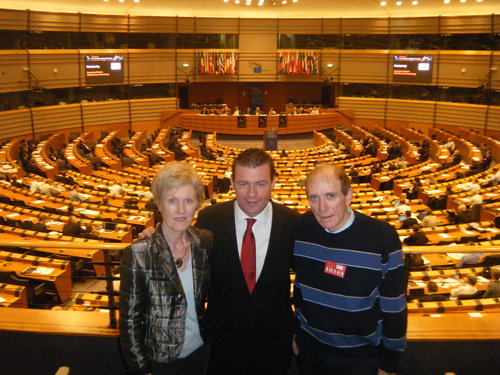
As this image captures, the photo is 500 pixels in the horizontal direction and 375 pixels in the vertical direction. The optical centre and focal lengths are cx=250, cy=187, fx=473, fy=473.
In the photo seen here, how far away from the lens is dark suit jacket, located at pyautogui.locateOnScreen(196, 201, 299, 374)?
10.4 ft

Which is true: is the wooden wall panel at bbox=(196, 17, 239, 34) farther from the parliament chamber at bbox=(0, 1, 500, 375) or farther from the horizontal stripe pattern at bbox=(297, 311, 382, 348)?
the horizontal stripe pattern at bbox=(297, 311, 382, 348)

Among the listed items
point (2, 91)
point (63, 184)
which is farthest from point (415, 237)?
point (2, 91)

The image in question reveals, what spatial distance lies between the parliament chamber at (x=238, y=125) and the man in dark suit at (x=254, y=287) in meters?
4.26

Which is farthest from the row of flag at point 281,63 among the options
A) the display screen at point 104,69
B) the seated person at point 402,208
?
the seated person at point 402,208

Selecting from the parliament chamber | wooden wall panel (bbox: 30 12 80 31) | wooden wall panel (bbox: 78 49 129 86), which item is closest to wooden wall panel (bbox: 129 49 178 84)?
the parliament chamber

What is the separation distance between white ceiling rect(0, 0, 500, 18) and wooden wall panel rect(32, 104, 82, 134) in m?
5.68

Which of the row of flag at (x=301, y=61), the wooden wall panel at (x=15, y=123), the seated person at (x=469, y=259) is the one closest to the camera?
the seated person at (x=469, y=259)

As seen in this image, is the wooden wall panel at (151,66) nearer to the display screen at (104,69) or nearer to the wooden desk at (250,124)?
the display screen at (104,69)

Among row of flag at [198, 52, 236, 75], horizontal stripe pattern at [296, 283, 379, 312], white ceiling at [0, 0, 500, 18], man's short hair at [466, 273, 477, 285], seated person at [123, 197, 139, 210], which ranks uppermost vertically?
white ceiling at [0, 0, 500, 18]

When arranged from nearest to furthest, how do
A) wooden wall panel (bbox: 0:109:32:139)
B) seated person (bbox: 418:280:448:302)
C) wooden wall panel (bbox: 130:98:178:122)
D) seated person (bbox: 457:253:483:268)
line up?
seated person (bbox: 418:280:448:302)
seated person (bbox: 457:253:483:268)
wooden wall panel (bbox: 0:109:32:139)
wooden wall panel (bbox: 130:98:178:122)

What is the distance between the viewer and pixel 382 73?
32.3m

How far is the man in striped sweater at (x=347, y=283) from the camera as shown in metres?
2.95

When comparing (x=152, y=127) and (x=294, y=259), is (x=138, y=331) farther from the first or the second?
(x=152, y=127)

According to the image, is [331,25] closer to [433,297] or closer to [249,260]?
[433,297]
